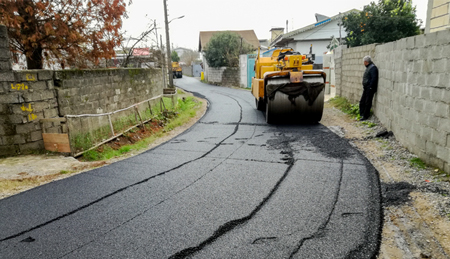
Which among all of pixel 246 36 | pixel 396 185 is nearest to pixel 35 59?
pixel 396 185

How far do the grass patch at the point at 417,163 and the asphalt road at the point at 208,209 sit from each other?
629 millimetres

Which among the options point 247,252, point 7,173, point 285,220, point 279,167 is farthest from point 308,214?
point 7,173

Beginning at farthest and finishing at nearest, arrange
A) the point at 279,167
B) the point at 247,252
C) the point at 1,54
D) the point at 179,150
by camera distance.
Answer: the point at 179,150 < the point at 1,54 < the point at 279,167 < the point at 247,252

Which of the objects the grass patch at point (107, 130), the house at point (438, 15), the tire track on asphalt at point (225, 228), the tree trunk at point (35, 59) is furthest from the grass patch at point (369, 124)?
the tree trunk at point (35, 59)

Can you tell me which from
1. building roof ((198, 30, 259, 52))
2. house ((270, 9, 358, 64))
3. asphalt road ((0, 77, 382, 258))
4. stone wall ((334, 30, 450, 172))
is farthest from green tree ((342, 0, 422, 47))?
building roof ((198, 30, 259, 52))

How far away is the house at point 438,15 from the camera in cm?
736

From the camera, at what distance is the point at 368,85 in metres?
8.52

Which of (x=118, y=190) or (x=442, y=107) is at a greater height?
(x=442, y=107)

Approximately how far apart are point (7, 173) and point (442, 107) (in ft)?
22.5

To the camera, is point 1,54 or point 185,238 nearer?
point 185,238

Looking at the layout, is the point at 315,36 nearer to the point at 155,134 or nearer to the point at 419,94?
the point at 155,134

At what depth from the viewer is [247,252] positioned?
117 inches

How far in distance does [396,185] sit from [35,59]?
8620 mm

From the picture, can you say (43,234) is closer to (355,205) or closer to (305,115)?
(355,205)
